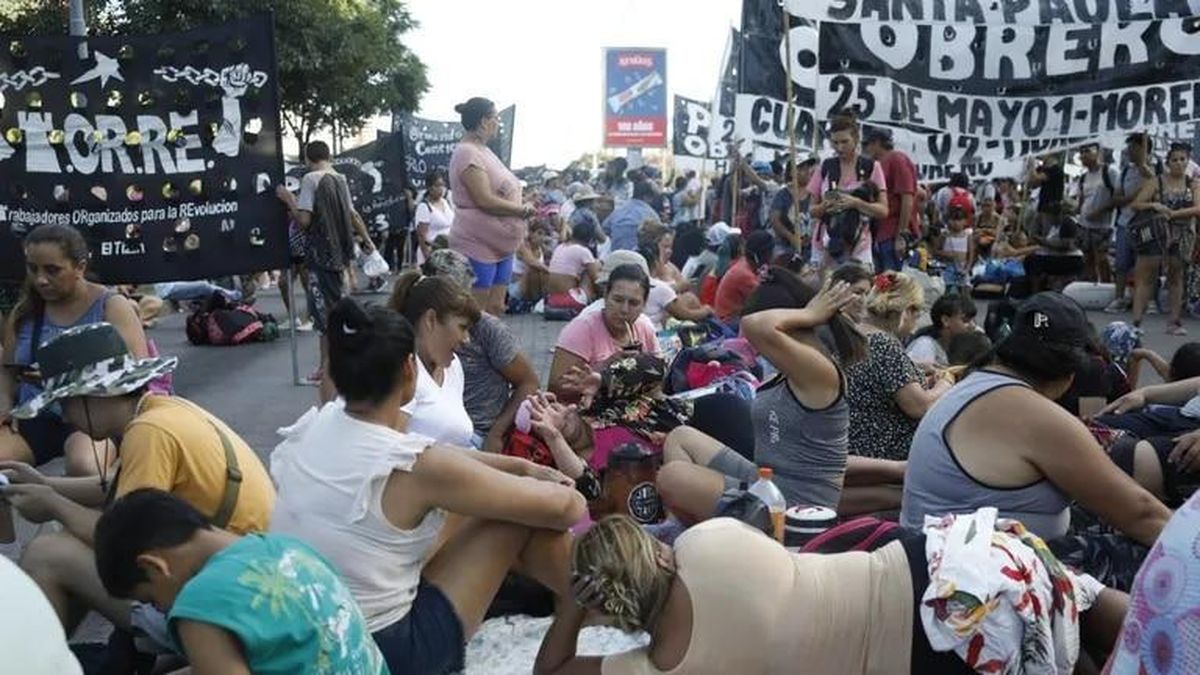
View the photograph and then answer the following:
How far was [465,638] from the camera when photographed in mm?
3775

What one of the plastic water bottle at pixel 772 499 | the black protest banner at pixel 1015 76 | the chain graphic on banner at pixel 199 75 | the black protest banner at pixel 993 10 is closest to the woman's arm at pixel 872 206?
the black protest banner at pixel 1015 76

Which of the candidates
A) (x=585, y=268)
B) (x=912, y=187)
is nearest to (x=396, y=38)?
(x=585, y=268)

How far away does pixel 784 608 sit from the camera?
307cm

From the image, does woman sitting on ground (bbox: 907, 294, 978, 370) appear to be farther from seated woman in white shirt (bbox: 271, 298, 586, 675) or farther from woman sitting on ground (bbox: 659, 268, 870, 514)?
seated woman in white shirt (bbox: 271, 298, 586, 675)

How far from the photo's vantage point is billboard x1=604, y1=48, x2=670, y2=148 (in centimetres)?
3009

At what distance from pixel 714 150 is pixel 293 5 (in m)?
10.5

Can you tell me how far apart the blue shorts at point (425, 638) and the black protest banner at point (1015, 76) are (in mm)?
6155

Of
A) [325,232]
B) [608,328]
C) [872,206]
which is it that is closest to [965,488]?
[608,328]

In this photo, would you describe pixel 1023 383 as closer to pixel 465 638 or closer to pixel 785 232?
pixel 465 638

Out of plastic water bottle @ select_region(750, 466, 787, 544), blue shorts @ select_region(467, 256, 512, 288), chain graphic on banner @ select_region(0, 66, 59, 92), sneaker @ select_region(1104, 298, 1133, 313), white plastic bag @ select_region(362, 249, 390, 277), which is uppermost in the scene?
chain graphic on banner @ select_region(0, 66, 59, 92)

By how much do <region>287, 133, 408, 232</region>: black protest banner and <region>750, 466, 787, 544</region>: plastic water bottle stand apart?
11.2 m

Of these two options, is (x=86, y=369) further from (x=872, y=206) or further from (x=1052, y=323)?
(x=872, y=206)

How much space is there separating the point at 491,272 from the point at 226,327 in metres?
5.40

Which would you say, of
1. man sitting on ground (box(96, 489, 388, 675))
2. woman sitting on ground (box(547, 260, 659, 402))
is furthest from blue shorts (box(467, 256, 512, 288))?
man sitting on ground (box(96, 489, 388, 675))
